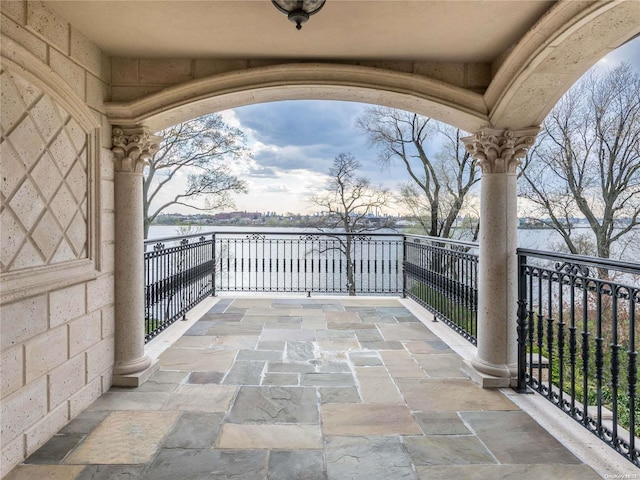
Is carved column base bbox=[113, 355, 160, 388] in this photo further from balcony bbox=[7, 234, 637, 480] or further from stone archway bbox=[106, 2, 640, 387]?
stone archway bbox=[106, 2, 640, 387]

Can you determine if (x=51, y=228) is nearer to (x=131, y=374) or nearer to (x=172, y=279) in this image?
(x=131, y=374)

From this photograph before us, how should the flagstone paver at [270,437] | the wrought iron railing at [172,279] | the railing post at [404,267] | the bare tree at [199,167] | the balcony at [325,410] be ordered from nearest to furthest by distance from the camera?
the balcony at [325,410] → the flagstone paver at [270,437] → the wrought iron railing at [172,279] → the railing post at [404,267] → the bare tree at [199,167]

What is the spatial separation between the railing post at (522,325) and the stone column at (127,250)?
295 centimetres

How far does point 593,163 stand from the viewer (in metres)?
8.51

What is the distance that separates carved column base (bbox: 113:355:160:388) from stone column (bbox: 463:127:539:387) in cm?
267

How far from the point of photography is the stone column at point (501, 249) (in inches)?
115

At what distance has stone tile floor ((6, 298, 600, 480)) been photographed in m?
1.91

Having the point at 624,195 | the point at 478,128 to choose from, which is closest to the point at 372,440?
the point at 478,128

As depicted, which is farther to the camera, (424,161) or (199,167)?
(424,161)

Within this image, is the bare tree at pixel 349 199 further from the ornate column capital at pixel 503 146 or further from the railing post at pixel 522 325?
the railing post at pixel 522 325

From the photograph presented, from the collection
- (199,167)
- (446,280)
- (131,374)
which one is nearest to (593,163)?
(446,280)

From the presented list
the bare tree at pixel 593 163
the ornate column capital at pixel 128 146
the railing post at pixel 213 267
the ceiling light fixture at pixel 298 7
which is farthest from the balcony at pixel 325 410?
the bare tree at pixel 593 163

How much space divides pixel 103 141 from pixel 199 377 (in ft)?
6.52

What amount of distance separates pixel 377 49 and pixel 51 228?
8.17ft
